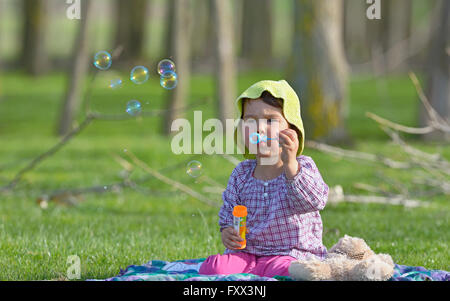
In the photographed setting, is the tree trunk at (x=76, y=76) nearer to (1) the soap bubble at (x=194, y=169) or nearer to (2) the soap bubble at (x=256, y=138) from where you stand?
(1) the soap bubble at (x=194, y=169)

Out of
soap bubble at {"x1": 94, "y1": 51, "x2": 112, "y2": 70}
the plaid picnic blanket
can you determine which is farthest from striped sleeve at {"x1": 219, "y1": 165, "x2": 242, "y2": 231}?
soap bubble at {"x1": 94, "y1": 51, "x2": 112, "y2": 70}

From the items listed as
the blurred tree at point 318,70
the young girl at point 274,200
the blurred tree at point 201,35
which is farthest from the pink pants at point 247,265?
the blurred tree at point 201,35

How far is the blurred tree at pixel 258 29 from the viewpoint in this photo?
2606 centimetres

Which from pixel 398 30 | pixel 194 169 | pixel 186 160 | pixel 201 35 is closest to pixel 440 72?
pixel 186 160

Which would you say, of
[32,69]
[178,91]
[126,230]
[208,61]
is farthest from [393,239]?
[208,61]

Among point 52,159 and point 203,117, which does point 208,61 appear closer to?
point 203,117

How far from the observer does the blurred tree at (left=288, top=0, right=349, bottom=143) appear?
10625mm

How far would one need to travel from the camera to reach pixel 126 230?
6.16 m

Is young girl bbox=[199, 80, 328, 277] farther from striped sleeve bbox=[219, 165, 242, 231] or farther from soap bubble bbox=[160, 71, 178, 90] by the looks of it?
soap bubble bbox=[160, 71, 178, 90]

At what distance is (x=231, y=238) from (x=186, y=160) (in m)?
6.06

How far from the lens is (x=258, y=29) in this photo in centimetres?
2616

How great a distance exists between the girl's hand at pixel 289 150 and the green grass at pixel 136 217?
1.35 meters

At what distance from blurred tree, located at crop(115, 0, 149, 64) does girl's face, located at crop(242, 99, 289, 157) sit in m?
21.8

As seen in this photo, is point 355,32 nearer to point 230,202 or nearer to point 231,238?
point 230,202
